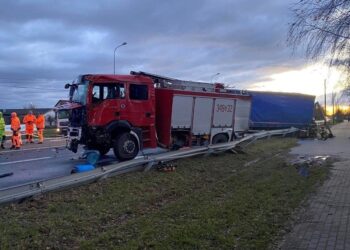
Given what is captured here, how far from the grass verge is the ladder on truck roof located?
501 cm

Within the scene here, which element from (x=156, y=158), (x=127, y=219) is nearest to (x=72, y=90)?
(x=156, y=158)

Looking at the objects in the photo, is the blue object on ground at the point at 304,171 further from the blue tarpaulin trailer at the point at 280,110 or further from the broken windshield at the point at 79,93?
the blue tarpaulin trailer at the point at 280,110

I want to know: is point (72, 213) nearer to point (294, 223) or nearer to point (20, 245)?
point (20, 245)

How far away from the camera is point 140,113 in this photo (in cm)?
1570

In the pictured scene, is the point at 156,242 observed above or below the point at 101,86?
below

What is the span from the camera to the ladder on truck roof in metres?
16.8

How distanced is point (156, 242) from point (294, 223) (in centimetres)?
241

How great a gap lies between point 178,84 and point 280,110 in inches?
772

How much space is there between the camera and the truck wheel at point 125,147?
48.9 feet

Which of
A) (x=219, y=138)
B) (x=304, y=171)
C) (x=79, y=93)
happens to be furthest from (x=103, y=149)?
(x=304, y=171)

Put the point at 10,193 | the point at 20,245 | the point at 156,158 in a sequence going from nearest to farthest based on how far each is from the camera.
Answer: the point at 20,245, the point at 10,193, the point at 156,158

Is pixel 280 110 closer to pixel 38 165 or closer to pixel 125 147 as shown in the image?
pixel 125 147

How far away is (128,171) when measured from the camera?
39.6 ft

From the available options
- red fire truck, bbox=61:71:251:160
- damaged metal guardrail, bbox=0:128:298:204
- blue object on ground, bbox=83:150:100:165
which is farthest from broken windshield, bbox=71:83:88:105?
damaged metal guardrail, bbox=0:128:298:204
